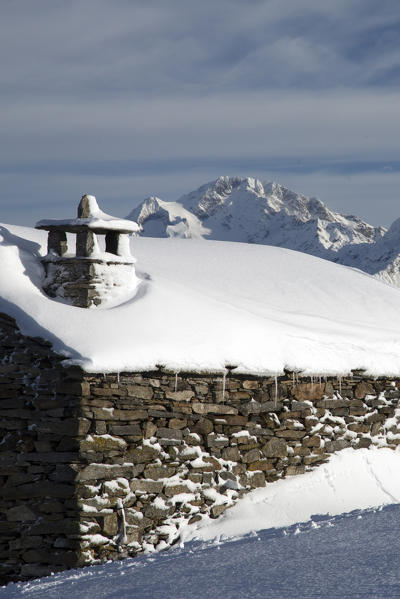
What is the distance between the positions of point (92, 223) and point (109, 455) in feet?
9.35

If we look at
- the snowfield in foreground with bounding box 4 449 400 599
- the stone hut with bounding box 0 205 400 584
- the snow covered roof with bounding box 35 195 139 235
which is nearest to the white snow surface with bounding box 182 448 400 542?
the snowfield in foreground with bounding box 4 449 400 599

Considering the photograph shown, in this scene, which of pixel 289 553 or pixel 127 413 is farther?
pixel 127 413

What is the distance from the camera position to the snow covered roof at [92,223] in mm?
8906

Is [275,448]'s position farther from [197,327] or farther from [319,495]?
[197,327]

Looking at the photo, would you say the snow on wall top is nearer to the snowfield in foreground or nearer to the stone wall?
the stone wall

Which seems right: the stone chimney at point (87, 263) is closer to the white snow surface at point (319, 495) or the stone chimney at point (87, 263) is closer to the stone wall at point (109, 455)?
the stone wall at point (109, 455)

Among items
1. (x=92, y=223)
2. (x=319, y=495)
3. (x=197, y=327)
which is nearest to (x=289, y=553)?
(x=319, y=495)

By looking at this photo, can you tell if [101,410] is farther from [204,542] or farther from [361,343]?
[361,343]

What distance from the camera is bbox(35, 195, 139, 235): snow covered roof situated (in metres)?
8.91

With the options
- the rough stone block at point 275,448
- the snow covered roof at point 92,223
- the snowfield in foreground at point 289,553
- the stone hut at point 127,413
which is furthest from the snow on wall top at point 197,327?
the snowfield in foreground at point 289,553

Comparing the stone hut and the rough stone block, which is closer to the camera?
the stone hut

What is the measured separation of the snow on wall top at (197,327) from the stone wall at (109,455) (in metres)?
0.21

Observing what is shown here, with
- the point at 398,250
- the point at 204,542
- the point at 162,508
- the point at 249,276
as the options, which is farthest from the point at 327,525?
the point at 398,250

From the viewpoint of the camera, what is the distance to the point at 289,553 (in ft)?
20.5
